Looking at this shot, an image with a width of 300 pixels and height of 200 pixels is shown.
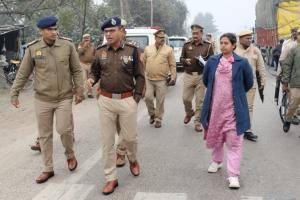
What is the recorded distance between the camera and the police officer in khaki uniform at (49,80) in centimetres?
584

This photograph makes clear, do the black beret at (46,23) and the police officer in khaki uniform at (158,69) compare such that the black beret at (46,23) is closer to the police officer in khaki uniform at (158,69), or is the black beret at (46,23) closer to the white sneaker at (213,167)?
the white sneaker at (213,167)

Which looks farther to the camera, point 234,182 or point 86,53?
point 86,53

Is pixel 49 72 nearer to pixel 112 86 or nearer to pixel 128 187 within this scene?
pixel 112 86

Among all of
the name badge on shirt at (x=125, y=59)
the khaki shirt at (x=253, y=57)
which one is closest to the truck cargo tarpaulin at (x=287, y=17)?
the khaki shirt at (x=253, y=57)

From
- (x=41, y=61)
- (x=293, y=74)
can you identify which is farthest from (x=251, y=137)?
(x=41, y=61)

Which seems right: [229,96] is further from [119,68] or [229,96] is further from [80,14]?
[80,14]

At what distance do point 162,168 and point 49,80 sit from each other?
1790mm

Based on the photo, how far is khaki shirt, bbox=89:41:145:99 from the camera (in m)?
5.55

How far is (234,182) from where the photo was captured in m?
5.57

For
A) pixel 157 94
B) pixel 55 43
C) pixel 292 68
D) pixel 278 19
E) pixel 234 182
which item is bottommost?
pixel 234 182

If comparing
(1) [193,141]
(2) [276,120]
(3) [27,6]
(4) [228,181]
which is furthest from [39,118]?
(3) [27,6]

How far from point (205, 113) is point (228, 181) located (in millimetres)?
822

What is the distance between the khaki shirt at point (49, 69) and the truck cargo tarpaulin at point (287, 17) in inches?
726

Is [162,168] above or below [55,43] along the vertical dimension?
below
